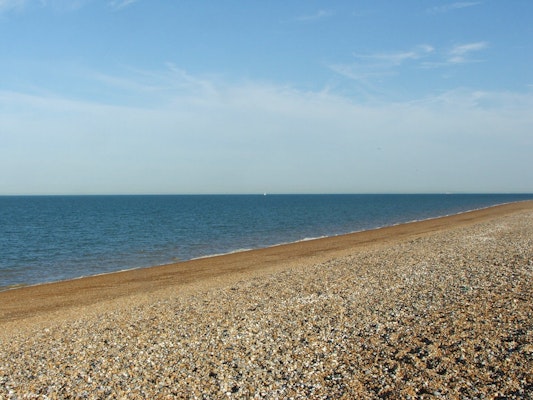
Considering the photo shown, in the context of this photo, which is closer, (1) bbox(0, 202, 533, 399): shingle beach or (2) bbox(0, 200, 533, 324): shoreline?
(1) bbox(0, 202, 533, 399): shingle beach

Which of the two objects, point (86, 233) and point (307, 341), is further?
point (86, 233)

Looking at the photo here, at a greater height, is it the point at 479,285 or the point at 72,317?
the point at 479,285

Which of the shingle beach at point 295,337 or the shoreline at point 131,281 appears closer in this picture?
the shingle beach at point 295,337

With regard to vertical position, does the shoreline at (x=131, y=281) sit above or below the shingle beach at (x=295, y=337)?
below

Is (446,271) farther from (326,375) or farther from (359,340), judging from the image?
(326,375)

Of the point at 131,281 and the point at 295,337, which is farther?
the point at 131,281

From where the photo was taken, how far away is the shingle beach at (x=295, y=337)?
8031 millimetres

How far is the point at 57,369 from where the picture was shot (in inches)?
372

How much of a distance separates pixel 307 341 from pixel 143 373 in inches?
137

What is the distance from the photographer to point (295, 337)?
10.5m

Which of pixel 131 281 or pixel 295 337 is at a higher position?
pixel 295 337

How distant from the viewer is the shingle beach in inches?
316

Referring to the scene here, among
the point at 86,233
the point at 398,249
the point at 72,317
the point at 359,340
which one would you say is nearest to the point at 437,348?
the point at 359,340

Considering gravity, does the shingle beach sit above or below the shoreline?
above
